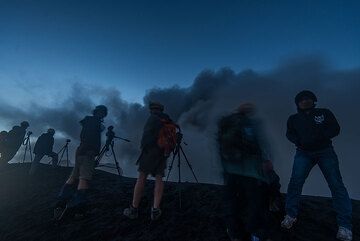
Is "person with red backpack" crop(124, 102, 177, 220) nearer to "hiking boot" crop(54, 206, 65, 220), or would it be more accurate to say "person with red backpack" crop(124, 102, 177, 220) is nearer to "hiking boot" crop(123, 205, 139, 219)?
"hiking boot" crop(123, 205, 139, 219)

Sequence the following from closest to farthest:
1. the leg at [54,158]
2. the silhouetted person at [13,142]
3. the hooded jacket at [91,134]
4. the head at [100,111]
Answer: the hooded jacket at [91,134] → the head at [100,111] → the silhouetted person at [13,142] → the leg at [54,158]

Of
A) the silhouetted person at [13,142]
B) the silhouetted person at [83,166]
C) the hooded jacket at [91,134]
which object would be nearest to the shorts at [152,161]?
the silhouetted person at [83,166]

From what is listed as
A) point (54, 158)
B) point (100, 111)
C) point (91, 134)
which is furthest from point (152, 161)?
point (54, 158)

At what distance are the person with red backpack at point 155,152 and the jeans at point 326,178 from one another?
96.8 inches

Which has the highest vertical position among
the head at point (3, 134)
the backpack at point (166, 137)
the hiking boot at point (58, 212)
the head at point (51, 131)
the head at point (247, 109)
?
the head at point (51, 131)

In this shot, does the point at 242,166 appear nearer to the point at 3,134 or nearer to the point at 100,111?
the point at 100,111

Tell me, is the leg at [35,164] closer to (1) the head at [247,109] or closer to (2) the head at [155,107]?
(2) the head at [155,107]

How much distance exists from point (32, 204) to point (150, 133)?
5.98 meters

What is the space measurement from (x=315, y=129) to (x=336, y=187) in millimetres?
1068

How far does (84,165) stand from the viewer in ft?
24.5

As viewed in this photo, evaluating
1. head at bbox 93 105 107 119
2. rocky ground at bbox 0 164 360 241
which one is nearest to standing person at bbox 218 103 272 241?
rocky ground at bbox 0 164 360 241

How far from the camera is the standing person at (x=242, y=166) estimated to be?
4723 millimetres

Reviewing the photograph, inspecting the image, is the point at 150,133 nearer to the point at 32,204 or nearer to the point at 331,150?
the point at 331,150

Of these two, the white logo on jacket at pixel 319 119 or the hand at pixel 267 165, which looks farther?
the white logo on jacket at pixel 319 119
